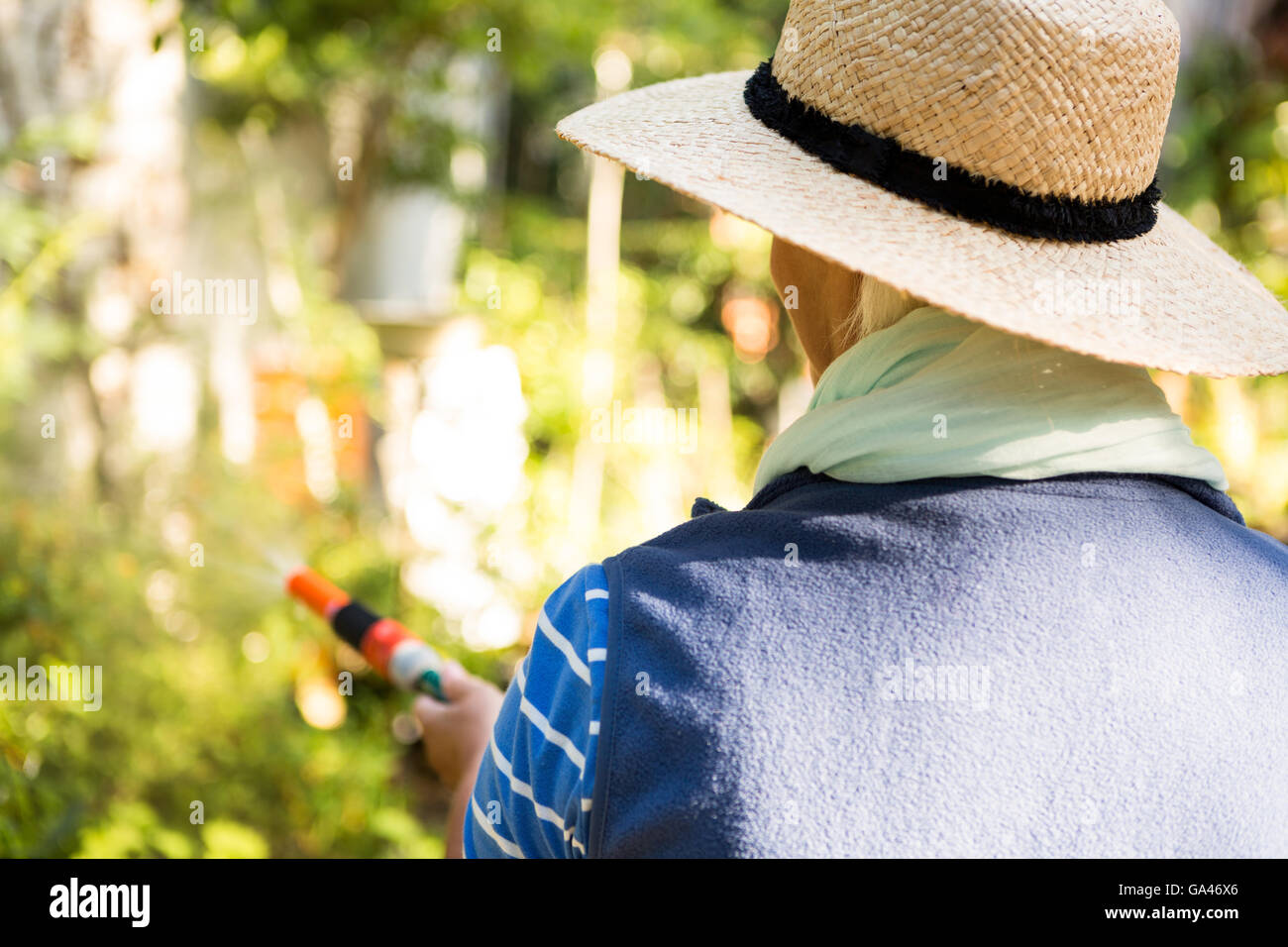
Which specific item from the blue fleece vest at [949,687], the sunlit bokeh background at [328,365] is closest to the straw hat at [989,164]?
the blue fleece vest at [949,687]

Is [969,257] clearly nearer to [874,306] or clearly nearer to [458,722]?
[874,306]

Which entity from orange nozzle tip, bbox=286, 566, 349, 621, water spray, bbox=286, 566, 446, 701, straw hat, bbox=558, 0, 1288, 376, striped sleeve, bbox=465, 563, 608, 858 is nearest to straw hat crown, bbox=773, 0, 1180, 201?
straw hat, bbox=558, 0, 1288, 376

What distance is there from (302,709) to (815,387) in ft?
10.1

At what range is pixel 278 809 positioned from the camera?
3078 mm

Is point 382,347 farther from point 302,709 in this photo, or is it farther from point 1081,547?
point 1081,547

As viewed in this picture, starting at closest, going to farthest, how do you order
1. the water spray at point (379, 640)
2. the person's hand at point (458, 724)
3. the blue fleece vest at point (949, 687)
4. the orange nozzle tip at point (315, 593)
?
the blue fleece vest at point (949, 687) → the person's hand at point (458, 724) → the water spray at point (379, 640) → the orange nozzle tip at point (315, 593)

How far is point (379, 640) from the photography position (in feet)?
5.91

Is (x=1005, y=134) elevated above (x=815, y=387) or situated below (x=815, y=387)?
above

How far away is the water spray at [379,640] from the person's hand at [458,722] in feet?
0.14

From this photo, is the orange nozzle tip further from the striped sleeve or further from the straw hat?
the straw hat

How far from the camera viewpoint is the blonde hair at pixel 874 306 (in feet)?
3.64

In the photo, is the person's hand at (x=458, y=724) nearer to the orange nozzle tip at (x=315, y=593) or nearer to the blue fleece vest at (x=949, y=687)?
the orange nozzle tip at (x=315, y=593)
